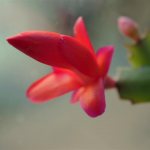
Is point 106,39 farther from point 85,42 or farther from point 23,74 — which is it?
point 85,42

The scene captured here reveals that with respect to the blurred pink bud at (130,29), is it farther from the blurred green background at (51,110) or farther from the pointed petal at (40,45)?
the blurred green background at (51,110)

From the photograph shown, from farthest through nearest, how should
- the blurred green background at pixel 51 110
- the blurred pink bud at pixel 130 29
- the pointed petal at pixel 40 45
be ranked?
the blurred green background at pixel 51 110 → the blurred pink bud at pixel 130 29 → the pointed petal at pixel 40 45

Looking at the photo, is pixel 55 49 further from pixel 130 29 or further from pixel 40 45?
pixel 130 29

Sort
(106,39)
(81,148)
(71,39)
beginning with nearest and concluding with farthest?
(71,39) → (81,148) → (106,39)

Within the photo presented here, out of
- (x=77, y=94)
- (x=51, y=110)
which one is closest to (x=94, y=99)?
(x=77, y=94)

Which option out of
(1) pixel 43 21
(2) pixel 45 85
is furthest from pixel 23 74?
(2) pixel 45 85

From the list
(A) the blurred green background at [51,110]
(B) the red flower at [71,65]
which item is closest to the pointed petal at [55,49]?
(B) the red flower at [71,65]
